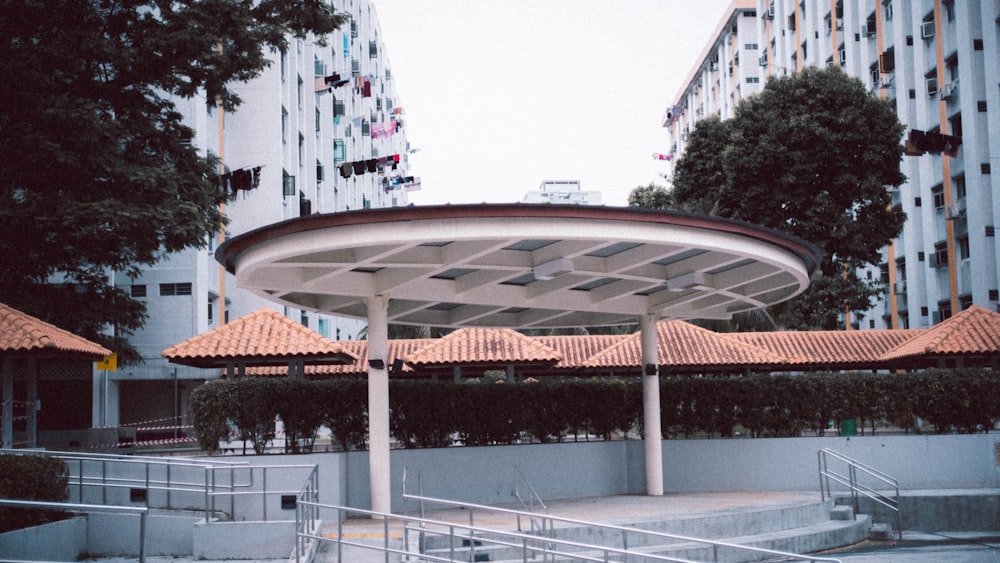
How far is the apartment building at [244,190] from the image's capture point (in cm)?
3356

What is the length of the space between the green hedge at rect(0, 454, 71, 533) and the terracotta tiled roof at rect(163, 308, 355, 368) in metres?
4.37

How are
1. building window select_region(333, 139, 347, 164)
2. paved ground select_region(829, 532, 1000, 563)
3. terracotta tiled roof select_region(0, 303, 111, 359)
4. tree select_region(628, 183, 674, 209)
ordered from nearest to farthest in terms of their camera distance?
paved ground select_region(829, 532, 1000, 563) < terracotta tiled roof select_region(0, 303, 111, 359) < building window select_region(333, 139, 347, 164) < tree select_region(628, 183, 674, 209)

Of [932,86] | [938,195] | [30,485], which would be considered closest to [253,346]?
[30,485]

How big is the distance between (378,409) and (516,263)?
3345mm

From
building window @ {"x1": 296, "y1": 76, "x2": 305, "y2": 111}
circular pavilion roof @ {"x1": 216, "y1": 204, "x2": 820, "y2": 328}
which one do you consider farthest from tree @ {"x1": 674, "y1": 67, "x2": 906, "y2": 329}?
building window @ {"x1": 296, "y1": 76, "x2": 305, "y2": 111}

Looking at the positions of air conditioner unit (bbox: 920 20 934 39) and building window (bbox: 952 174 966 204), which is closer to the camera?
building window (bbox: 952 174 966 204)

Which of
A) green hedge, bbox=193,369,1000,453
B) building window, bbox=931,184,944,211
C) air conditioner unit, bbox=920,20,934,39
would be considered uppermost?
air conditioner unit, bbox=920,20,934,39

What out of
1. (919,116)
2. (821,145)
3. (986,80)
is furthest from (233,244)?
(919,116)

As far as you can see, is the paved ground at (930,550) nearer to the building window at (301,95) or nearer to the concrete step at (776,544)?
the concrete step at (776,544)

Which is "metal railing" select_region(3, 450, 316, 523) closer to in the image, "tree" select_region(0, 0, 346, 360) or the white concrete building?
"tree" select_region(0, 0, 346, 360)

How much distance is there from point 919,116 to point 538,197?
96292 millimetres

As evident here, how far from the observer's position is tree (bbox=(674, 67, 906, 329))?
37938 mm

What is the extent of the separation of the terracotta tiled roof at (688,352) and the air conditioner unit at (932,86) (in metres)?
20.0

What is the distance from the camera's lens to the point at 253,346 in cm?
1923
